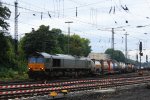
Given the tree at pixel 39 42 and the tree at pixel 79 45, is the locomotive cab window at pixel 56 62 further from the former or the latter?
the tree at pixel 79 45

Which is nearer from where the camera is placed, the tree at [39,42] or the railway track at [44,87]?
the railway track at [44,87]

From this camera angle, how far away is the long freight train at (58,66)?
4716 cm

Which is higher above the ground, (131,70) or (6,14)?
(6,14)

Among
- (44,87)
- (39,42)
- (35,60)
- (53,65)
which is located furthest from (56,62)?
(39,42)

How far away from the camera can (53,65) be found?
48688 millimetres

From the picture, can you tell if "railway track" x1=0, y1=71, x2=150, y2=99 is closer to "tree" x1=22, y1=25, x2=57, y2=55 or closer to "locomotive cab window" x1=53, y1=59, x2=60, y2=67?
"locomotive cab window" x1=53, y1=59, x2=60, y2=67

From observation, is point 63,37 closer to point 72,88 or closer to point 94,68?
point 94,68

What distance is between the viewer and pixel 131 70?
9250 centimetres

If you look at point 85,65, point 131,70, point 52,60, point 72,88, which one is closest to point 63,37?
point 131,70

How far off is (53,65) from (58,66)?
1.49 m

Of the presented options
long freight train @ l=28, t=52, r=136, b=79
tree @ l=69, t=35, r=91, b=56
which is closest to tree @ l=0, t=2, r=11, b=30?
long freight train @ l=28, t=52, r=136, b=79

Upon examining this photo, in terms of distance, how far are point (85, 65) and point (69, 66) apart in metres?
6.42

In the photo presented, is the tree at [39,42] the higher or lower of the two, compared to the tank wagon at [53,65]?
higher

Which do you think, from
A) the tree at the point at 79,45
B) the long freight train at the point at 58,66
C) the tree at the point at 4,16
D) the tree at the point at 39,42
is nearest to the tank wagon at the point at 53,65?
the long freight train at the point at 58,66
